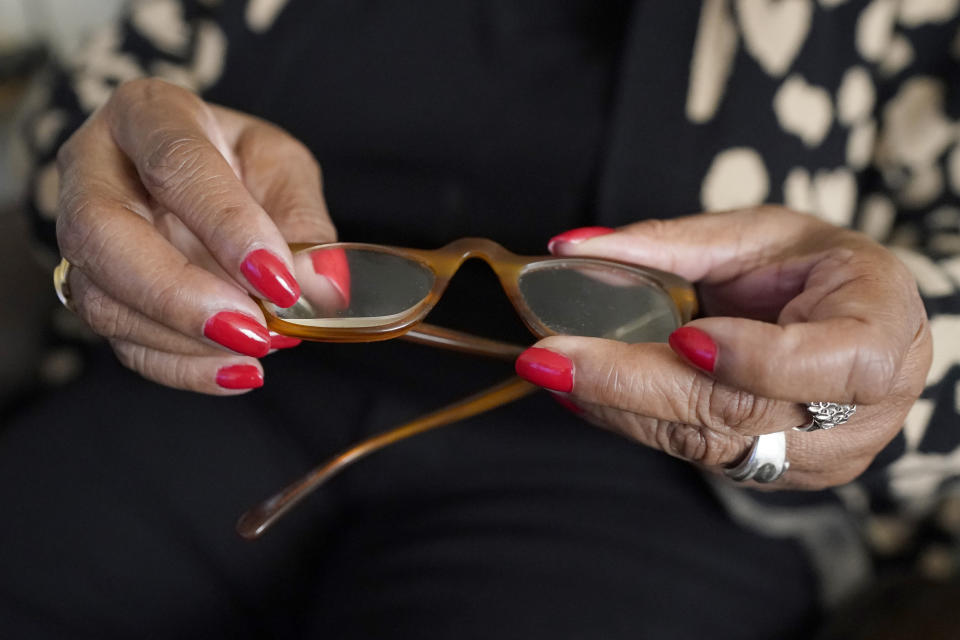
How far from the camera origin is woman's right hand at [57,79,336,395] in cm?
45

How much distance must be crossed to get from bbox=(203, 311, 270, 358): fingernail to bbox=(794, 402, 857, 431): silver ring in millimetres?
332

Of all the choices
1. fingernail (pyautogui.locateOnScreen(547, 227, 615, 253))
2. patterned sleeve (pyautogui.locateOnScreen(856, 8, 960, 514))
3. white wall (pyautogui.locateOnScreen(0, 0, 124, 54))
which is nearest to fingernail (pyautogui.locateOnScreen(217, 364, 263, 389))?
fingernail (pyautogui.locateOnScreen(547, 227, 615, 253))

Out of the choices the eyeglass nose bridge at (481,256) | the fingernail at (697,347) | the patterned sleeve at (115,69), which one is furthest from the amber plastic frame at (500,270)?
the patterned sleeve at (115,69)

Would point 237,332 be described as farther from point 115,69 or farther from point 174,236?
point 115,69

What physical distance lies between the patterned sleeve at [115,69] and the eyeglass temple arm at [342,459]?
0.43 m

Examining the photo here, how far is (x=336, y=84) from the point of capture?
805 millimetres

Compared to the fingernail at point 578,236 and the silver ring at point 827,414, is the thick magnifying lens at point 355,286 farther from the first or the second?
the silver ring at point 827,414

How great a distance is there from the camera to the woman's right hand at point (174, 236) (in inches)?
17.5

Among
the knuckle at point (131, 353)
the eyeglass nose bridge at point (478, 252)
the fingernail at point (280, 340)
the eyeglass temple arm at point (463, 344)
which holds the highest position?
the eyeglass nose bridge at point (478, 252)

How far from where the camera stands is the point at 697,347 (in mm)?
406

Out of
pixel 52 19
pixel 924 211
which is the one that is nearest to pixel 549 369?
pixel 924 211

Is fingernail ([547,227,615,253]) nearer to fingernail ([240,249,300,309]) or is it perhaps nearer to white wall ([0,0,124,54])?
fingernail ([240,249,300,309])

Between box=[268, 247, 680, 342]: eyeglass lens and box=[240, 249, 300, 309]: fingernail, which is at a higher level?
box=[240, 249, 300, 309]: fingernail

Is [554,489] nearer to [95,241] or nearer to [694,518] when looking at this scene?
[694,518]
